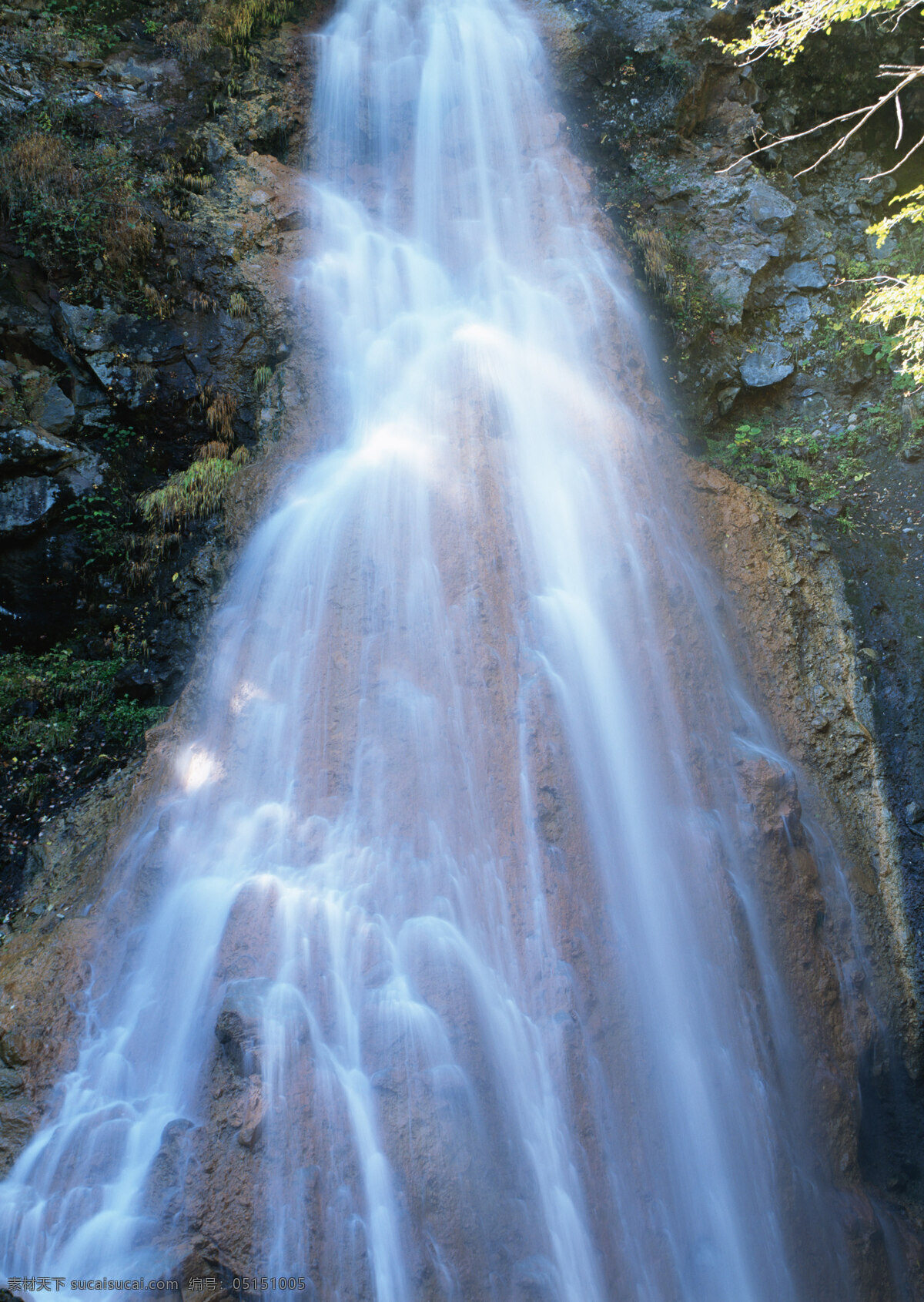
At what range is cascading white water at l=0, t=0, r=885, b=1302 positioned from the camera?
3.62 m

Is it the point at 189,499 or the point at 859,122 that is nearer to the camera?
the point at 859,122

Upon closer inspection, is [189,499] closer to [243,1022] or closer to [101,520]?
[101,520]

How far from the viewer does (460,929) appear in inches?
170

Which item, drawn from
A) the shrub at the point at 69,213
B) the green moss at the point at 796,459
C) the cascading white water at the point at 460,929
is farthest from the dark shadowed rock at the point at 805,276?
the shrub at the point at 69,213

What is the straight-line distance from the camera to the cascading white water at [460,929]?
362 cm

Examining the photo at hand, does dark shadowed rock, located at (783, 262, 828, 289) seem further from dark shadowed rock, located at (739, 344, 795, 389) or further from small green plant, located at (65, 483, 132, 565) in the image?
small green plant, located at (65, 483, 132, 565)

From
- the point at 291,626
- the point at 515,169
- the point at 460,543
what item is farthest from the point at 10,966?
the point at 515,169

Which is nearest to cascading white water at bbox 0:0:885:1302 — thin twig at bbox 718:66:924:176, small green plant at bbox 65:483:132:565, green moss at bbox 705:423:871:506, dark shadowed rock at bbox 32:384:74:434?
green moss at bbox 705:423:871:506

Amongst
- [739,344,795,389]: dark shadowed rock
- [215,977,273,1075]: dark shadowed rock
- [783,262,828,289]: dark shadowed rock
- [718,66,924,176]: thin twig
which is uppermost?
[783,262,828,289]: dark shadowed rock

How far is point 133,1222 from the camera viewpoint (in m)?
3.52

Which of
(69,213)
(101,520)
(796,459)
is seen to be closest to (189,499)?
(101,520)

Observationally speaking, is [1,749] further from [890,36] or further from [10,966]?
[890,36]

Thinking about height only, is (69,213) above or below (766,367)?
above

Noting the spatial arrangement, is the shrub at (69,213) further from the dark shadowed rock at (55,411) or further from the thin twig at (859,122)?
the thin twig at (859,122)
